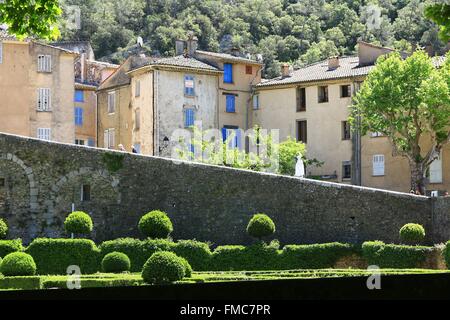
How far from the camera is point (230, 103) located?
7244 cm

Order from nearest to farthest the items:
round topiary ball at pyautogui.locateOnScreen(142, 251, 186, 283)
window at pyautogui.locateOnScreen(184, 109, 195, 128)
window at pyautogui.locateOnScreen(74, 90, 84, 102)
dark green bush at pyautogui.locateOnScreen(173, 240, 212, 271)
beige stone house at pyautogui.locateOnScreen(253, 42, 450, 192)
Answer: round topiary ball at pyautogui.locateOnScreen(142, 251, 186, 283) → dark green bush at pyautogui.locateOnScreen(173, 240, 212, 271) → beige stone house at pyautogui.locateOnScreen(253, 42, 450, 192) → window at pyautogui.locateOnScreen(184, 109, 195, 128) → window at pyautogui.locateOnScreen(74, 90, 84, 102)

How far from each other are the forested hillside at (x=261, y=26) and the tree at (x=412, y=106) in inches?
1805

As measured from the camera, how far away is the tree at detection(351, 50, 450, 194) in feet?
195

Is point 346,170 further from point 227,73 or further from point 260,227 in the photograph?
point 260,227

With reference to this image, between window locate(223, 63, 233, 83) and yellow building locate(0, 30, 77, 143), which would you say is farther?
window locate(223, 63, 233, 83)

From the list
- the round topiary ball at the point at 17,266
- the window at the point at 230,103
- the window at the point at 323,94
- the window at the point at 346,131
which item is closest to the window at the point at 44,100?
the window at the point at 230,103

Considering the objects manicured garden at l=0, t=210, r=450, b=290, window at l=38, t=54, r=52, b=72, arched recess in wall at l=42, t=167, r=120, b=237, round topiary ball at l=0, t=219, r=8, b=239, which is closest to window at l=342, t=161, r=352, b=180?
window at l=38, t=54, r=52, b=72

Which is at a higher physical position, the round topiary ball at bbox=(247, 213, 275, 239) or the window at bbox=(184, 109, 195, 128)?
the window at bbox=(184, 109, 195, 128)

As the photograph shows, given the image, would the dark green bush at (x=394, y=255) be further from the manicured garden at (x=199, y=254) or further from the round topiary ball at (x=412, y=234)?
the round topiary ball at (x=412, y=234)

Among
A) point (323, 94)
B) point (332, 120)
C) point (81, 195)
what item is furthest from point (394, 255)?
point (323, 94)

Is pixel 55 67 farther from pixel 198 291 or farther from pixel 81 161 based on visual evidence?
pixel 198 291

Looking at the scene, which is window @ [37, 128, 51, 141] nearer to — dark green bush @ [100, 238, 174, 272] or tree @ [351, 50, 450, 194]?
tree @ [351, 50, 450, 194]

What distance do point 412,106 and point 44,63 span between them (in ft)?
69.8

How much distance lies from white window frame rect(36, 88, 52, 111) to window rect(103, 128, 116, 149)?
24.9ft
